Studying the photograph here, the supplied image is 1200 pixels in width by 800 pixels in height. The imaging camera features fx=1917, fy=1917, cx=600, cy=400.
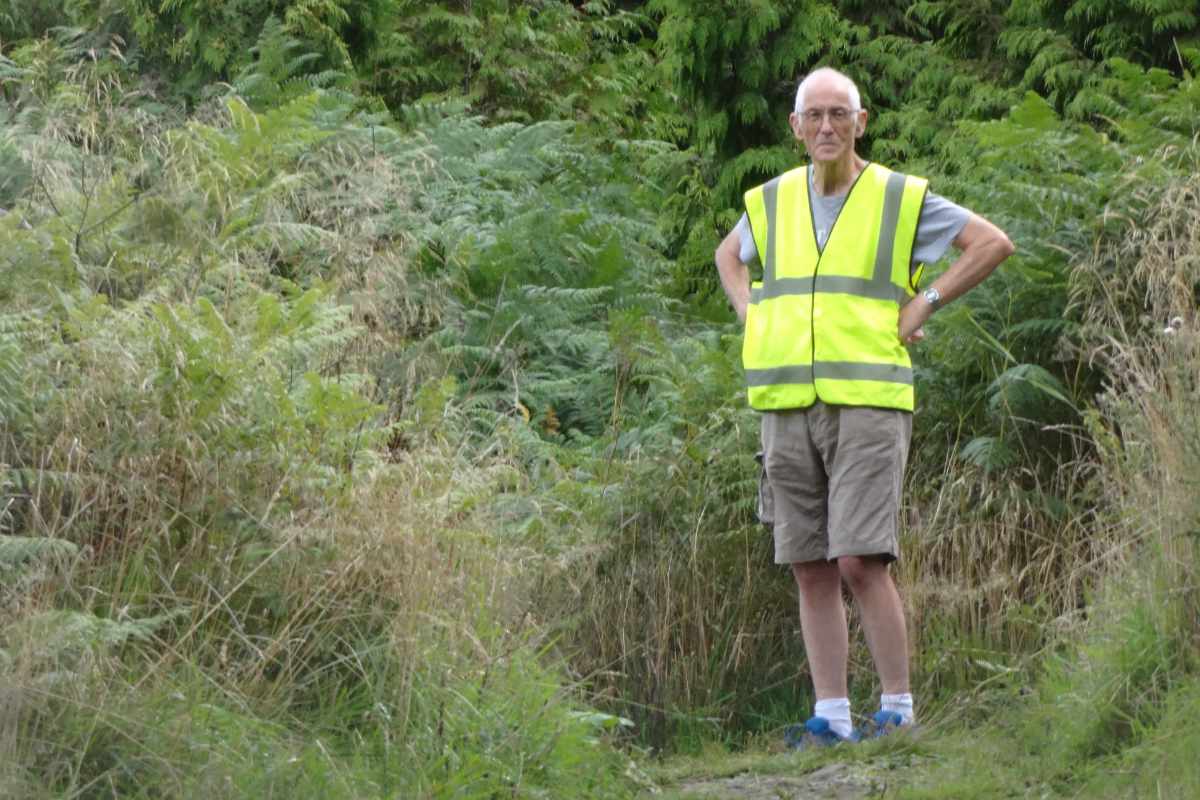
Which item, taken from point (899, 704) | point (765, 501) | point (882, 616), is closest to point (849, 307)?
point (765, 501)

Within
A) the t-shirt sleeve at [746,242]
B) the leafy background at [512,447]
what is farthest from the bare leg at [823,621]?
→ the t-shirt sleeve at [746,242]

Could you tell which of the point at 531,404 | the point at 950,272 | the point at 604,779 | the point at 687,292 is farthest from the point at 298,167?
the point at 604,779

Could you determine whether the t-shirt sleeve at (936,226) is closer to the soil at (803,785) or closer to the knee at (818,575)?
the knee at (818,575)

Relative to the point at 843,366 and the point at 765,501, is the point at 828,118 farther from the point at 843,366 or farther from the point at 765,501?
the point at 765,501

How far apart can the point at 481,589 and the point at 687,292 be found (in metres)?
7.94

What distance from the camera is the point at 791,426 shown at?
6.57m

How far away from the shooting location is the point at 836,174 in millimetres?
6551

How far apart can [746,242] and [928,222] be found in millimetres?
709

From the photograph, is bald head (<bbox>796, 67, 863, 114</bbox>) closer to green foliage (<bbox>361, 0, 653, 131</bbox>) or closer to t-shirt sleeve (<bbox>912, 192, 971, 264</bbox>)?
t-shirt sleeve (<bbox>912, 192, 971, 264</bbox>)

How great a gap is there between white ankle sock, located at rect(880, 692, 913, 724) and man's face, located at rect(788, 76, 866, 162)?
183 centimetres

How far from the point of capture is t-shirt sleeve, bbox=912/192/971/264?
645cm

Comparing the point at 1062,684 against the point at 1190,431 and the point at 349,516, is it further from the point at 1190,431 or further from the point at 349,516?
the point at 349,516

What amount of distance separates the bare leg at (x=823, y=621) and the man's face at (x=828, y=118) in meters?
1.41

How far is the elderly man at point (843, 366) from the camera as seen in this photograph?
6.41m
